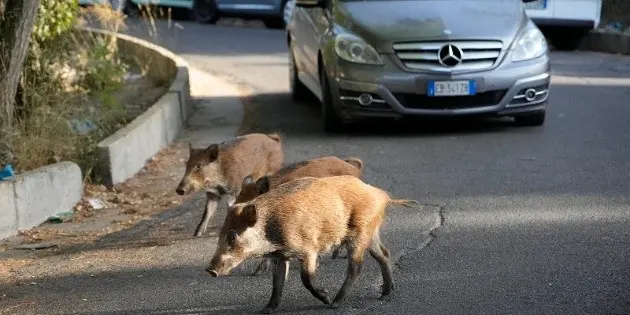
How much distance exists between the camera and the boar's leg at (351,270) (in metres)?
6.23

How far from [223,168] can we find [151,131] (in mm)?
3242

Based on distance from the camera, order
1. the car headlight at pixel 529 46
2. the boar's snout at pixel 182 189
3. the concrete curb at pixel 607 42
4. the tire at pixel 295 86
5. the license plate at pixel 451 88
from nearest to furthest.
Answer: the boar's snout at pixel 182 189
the license plate at pixel 451 88
the car headlight at pixel 529 46
the tire at pixel 295 86
the concrete curb at pixel 607 42

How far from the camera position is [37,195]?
8766mm

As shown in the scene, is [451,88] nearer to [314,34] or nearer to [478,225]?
[314,34]

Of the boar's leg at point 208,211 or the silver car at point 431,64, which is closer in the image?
the boar's leg at point 208,211

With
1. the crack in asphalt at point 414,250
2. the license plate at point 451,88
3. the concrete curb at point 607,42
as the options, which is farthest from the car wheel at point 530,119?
the concrete curb at point 607,42

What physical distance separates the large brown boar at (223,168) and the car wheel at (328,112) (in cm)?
390

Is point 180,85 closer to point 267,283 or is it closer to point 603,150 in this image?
point 603,150

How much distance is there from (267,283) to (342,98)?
17.6ft

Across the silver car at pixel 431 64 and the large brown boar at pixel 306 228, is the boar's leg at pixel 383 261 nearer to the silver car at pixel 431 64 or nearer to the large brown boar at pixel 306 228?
the large brown boar at pixel 306 228

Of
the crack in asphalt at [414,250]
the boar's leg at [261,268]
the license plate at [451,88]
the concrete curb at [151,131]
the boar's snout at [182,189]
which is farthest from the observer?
the license plate at [451,88]

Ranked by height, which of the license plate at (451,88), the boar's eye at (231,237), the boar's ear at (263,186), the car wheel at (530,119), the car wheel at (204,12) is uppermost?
the boar's eye at (231,237)

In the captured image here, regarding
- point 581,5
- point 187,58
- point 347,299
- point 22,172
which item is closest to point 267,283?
point 347,299

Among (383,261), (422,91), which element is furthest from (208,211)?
(422,91)
